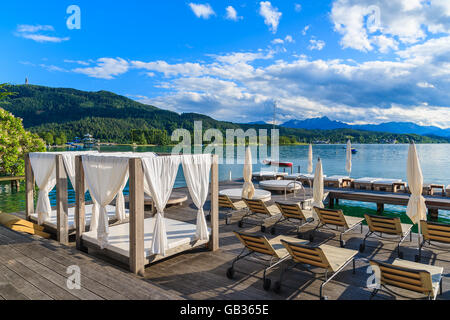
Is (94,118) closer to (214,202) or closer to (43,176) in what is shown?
(43,176)

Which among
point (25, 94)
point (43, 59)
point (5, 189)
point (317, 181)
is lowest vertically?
point (5, 189)

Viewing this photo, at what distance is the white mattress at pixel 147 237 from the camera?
4758 mm

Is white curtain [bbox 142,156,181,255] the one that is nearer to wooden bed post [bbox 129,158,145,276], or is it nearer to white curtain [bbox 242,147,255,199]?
wooden bed post [bbox 129,158,145,276]

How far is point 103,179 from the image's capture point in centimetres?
495

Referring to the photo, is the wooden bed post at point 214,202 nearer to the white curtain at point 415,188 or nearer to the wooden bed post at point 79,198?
the wooden bed post at point 79,198

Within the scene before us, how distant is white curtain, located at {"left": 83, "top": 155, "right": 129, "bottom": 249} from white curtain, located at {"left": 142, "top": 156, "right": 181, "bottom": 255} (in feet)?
1.50

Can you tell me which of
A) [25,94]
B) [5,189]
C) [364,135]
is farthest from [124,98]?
[364,135]

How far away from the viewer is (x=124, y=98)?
9069cm

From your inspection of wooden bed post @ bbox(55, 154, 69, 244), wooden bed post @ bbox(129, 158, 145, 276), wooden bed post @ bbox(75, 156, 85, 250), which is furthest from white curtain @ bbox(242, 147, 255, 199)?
wooden bed post @ bbox(55, 154, 69, 244)

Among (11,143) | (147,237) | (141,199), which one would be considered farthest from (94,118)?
(141,199)

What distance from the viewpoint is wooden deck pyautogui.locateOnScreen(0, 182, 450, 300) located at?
3521 mm
